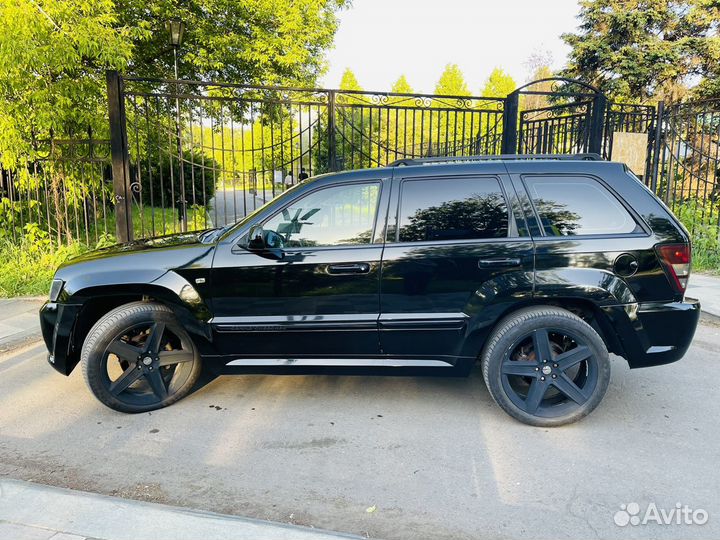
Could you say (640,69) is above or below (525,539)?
above

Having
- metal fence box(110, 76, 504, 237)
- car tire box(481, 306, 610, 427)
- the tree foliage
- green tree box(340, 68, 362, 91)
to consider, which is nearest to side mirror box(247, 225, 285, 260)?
car tire box(481, 306, 610, 427)

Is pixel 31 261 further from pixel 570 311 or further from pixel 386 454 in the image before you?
pixel 570 311

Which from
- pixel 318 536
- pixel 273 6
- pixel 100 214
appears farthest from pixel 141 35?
pixel 318 536

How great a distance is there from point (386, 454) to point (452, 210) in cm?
166

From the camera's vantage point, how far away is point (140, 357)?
376 centimetres

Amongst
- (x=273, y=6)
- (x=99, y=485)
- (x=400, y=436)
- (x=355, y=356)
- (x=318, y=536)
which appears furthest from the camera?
(x=273, y=6)

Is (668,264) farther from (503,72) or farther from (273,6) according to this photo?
(503,72)

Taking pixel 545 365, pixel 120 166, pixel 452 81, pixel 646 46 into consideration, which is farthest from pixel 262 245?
pixel 452 81

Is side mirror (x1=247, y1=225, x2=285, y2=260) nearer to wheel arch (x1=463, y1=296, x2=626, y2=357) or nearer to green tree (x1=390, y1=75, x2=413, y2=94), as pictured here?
wheel arch (x1=463, y1=296, x2=626, y2=357)

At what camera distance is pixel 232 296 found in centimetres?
366

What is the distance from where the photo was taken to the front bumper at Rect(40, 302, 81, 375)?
3.75 metres

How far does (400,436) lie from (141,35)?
863cm

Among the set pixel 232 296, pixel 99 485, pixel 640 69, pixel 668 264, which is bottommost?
pixel 99 485

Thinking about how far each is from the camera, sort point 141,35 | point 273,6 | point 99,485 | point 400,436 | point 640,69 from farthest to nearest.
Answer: point 640,69
point 273,6
point 141,35
point 400,436
point 99,485
